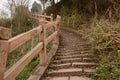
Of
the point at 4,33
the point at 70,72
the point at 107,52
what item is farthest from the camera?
the point at 107,52

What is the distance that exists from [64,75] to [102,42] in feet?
6.77

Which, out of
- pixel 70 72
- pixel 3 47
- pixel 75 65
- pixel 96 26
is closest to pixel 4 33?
pixel 3 47

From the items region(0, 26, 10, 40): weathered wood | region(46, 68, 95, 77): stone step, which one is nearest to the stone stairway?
region(46, 68, 95, 77): stone step

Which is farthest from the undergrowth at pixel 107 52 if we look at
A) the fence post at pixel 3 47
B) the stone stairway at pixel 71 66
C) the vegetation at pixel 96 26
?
the fence post at pixel 3 47

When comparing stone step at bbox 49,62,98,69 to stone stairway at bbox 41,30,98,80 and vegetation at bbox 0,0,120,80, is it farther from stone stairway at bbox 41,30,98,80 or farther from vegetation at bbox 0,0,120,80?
vegetation at bbox 0,0,120,80

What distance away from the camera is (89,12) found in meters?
16.2

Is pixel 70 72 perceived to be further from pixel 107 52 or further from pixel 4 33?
pixel 4 33

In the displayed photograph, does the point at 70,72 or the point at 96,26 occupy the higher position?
the point at 96,26

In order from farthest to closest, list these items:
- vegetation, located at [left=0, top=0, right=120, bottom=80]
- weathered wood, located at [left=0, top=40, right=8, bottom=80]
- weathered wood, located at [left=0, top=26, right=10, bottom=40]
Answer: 1. vegetation, located at [left=0, top=0, right=120, bottom=80]
2. weathered wood, located at [left=0, top=40, right=8, bottom=80]
3. weathered wood, located at [left=0, top=26, right=10, bottom=40]

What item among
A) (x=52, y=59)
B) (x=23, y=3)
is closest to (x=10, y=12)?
(x=23, y=3)

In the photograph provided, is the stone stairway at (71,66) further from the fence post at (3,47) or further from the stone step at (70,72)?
the fence post at (3,47)

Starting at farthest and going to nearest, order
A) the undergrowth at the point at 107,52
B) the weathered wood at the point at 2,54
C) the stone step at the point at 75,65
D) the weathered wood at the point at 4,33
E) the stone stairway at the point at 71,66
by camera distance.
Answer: the stone step at the point at 75,65 < the stone stairway at the point at 71,66 < the undergrowth at the point at 107,52 < the weathered wood at the point at 2,54 < the weathered wood at the point at 4,33

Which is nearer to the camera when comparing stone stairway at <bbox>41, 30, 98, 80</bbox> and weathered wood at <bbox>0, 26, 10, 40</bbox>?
weathered wood at <bbox>0, 26, 10, 40</bbox>

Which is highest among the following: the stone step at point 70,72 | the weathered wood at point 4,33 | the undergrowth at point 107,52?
the weathered wood at point 4,33
